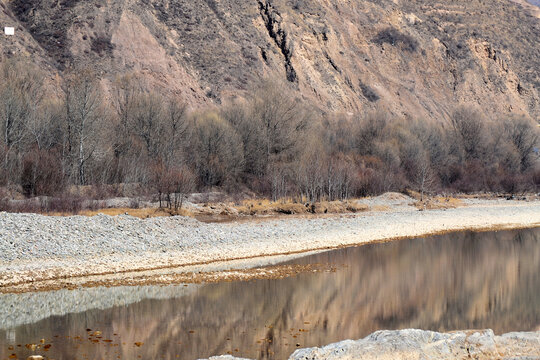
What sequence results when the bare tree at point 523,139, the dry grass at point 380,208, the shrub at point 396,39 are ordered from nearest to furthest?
1. the dry grass at point 380,208
2. the bare tree at point 523,139
3. the shrub at point 396,39

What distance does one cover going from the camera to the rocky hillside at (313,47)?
56.8 metres

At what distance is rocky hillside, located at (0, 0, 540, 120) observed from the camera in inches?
2237

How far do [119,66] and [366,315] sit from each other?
45518 millimetres

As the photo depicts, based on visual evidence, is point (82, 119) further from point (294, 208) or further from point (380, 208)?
point (380, 208)

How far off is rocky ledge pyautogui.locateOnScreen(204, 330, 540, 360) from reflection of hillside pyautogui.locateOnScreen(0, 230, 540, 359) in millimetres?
1846

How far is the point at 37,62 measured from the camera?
5162cm

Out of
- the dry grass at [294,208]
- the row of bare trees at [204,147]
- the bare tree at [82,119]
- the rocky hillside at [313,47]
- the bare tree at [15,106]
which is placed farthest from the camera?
the rocky hillside at [313,47]

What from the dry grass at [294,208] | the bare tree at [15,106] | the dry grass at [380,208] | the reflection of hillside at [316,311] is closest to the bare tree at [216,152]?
the dry grass at [294,208]

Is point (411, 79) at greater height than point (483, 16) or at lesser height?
lesser

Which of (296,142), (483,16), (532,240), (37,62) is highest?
(483,16)

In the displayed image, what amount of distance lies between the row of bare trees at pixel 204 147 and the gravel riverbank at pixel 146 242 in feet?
28.4

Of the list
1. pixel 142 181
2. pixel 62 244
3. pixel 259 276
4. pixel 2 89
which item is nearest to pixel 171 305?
pixel 259 276

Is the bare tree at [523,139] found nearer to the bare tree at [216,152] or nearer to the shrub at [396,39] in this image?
the shrub at [396,39]

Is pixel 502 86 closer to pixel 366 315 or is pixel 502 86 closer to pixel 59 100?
pixel 59 100
